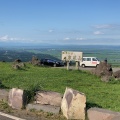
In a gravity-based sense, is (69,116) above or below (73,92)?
below

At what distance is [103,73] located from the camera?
2369cm

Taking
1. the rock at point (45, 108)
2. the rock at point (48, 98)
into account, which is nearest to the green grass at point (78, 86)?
the rock at point (48, 98)

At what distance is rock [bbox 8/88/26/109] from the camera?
28.9ft

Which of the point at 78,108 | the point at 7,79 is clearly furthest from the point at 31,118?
the point at 7,79

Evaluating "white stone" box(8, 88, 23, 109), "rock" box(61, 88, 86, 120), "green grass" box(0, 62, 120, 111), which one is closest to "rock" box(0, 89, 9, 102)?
"white stone" box(8, 88, 23, 109)

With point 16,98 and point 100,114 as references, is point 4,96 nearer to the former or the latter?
point 16,98

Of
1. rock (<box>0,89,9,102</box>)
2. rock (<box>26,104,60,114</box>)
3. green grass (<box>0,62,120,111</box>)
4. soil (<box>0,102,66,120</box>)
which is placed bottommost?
green grass (<box>0,62,120,111</box>)

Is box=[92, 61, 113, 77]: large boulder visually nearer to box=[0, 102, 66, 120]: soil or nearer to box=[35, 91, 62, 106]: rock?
box=[35, 91, 62, 106]: rock

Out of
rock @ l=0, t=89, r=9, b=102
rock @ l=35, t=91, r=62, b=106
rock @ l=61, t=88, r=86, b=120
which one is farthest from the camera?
rock @ l=0, t=89, r=9, b=102

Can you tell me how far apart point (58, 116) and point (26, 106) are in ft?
3.90

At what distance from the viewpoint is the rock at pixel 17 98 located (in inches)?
347

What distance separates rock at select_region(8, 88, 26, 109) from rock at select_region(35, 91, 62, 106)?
15.5 inches

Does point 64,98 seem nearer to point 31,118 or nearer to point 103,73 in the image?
point 31,118

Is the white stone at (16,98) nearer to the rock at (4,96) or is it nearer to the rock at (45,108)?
the rock at (45,108)
